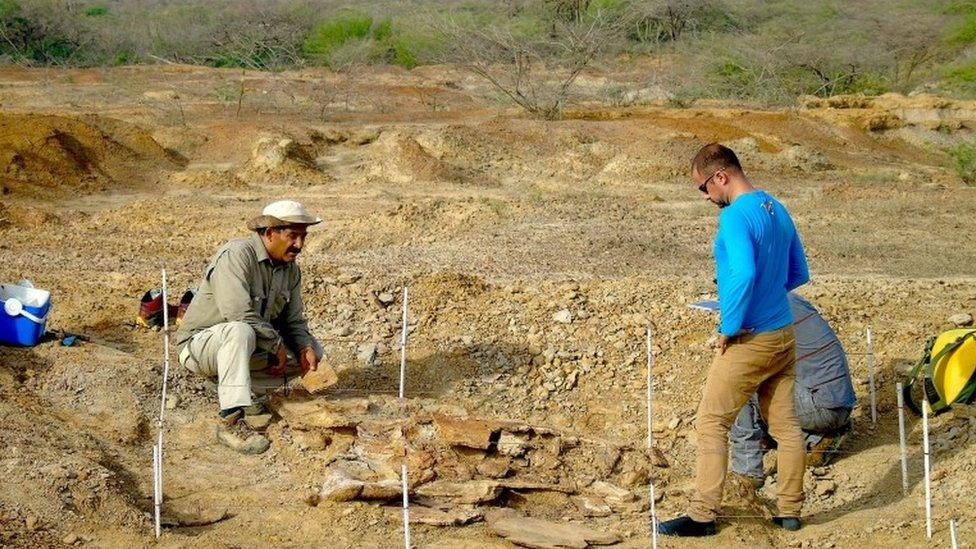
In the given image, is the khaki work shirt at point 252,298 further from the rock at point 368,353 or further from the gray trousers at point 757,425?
the gray trousers at point 757,425

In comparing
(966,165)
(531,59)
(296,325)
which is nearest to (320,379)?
(296,325)

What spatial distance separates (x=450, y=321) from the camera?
7750mm

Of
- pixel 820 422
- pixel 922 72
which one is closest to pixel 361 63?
pixel 922 72

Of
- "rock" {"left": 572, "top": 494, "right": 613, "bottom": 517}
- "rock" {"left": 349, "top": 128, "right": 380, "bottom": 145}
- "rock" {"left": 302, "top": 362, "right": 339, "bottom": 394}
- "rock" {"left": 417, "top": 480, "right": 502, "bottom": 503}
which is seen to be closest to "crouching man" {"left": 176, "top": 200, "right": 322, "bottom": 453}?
"rock" {"left": 302, "top": 362, "right": 339, "bottom": 394}

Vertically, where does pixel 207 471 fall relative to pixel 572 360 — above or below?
below

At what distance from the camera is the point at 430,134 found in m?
16.5

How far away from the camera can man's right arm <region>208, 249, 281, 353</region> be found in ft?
19.7

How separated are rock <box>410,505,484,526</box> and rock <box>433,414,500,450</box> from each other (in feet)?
2.08

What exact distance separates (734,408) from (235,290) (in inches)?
100.0

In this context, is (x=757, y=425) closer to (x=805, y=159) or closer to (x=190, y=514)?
(x=190, y=514)

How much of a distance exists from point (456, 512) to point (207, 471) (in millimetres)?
1250

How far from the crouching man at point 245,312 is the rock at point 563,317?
1919 mm

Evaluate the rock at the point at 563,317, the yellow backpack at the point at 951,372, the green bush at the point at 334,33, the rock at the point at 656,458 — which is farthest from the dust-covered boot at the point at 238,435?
the green bush at the point at 334,33

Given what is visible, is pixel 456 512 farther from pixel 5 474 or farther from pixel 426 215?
pixel 426 215
